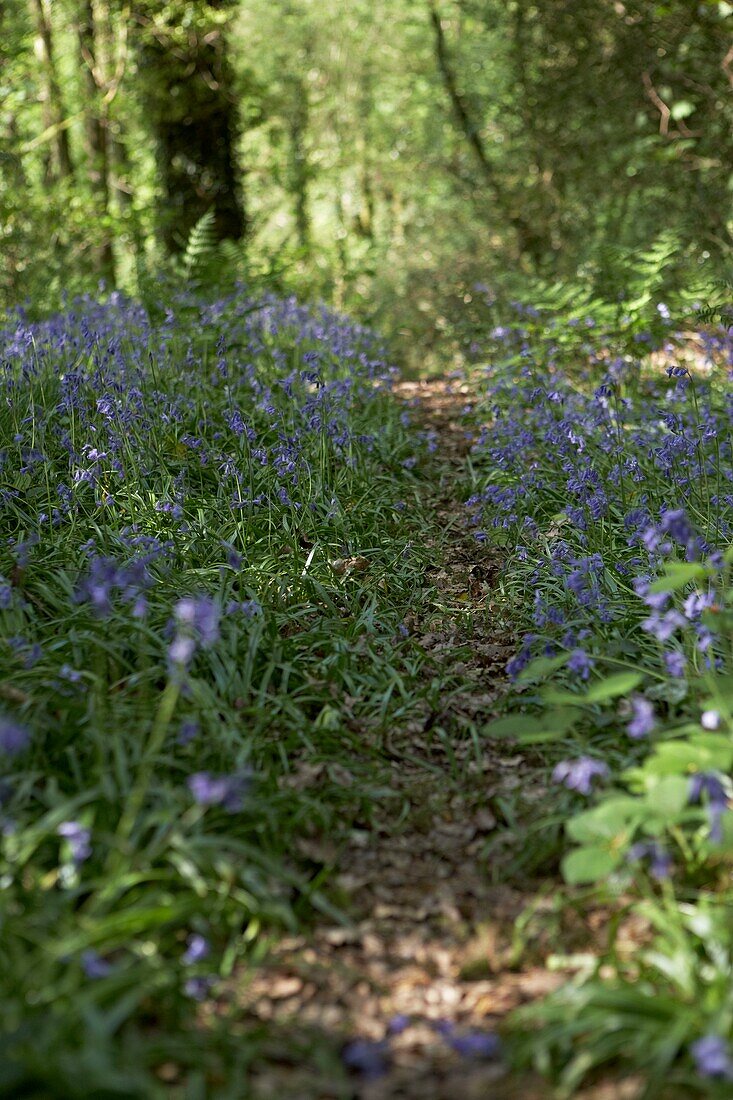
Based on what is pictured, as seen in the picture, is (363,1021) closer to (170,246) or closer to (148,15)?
(170,246)

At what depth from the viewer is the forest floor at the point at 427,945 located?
2018mm

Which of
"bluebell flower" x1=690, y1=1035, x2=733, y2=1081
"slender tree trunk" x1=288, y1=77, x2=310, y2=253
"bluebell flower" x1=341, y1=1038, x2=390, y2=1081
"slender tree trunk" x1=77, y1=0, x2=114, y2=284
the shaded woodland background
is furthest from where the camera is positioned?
"slender tree trunk" x1=288, y1=77, x2=310, y2=253

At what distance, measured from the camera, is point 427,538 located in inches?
197

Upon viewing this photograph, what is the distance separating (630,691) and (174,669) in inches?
63.8

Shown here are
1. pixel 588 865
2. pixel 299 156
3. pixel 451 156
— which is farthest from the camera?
pixel 299 156

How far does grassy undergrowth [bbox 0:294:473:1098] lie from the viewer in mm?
2061

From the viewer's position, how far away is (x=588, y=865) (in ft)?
7.48

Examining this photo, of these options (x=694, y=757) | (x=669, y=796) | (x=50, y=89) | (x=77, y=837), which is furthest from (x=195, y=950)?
(x=50, y=89)

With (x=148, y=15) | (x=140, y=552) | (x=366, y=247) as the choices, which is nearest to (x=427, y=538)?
(x=140, y=552)

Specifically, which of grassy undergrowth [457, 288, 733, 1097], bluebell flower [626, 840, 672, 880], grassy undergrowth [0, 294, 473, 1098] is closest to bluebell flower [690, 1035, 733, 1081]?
grassy undergrowth [457, 288, 733, 1097]

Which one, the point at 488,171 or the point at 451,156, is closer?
the point at 488,171

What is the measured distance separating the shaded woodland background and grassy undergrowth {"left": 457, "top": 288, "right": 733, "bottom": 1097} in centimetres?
310

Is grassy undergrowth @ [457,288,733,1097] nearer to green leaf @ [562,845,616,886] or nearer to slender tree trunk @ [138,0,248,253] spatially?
green leaf @ [562,845,616,886]

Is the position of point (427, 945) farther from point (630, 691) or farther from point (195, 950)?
point (630, 691)
